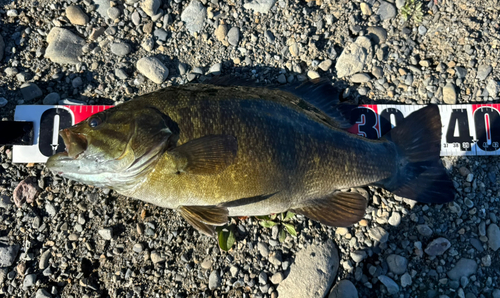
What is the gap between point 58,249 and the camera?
122 inches

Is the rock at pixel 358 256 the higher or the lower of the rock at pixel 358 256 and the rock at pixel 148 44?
the lower

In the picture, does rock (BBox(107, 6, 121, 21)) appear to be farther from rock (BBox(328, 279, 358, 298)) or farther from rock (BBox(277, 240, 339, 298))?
rock (BBox(328, 279, 358, 298))

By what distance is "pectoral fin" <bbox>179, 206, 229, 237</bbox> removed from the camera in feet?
8.21

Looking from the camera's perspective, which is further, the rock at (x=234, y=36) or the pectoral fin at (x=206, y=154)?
the rock at (x=234, y=36)

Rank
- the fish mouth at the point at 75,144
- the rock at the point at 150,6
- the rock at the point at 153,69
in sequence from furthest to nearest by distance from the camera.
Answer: the rock at the point at 150,6, the rock at the point at 153,69, the fish mouth at the point at 75,144

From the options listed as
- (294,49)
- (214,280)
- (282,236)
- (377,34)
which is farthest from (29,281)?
(377,34)

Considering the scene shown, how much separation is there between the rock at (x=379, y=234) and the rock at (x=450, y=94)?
1599mm

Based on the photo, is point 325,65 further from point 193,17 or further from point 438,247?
point 438,247

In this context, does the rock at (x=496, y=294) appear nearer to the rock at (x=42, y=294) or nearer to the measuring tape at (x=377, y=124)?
the measuring tape at (x=377, y=124)

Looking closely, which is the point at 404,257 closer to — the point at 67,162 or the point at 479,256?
the point at 479,256

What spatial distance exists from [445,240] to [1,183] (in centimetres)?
458

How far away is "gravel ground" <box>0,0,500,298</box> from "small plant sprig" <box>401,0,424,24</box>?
0.15ft

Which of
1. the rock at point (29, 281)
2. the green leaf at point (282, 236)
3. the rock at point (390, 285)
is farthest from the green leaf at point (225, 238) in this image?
the rock at point (29, 281)

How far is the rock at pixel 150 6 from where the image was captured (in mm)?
3469
